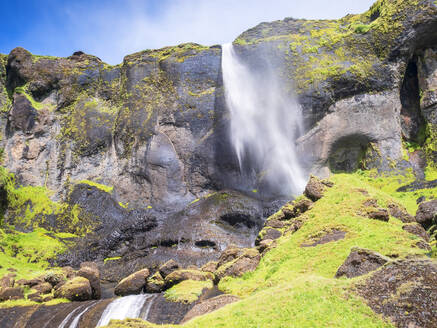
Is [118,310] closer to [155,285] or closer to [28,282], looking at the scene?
[155,285]

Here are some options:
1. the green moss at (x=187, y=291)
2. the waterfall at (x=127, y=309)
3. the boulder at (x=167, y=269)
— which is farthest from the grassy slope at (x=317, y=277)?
the boulder at (x=167, y=269)

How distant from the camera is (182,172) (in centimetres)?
3825

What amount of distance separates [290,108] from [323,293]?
1213 inches

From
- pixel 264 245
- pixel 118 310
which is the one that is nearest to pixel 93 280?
pixel 118 310

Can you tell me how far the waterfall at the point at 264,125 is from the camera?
3619cm

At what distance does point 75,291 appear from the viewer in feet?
61.1

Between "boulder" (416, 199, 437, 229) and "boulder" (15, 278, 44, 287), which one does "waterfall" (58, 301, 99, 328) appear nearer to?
"boulder" (15, 278, 44, 287)

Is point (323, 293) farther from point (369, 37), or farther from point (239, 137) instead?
point (369, 37)

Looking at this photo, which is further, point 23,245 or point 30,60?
point 30,60

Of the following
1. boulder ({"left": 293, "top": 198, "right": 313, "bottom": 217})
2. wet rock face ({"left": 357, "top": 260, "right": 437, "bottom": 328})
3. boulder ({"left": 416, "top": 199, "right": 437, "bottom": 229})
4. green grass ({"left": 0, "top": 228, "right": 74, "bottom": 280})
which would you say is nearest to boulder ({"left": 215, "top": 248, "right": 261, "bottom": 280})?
boulder ({"left": 293, "top": 198, "right": 313, "bottom": 217})

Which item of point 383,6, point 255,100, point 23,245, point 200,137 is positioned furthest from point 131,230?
point 383,6

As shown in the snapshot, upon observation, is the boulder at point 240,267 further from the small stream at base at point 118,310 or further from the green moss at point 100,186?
the green moss at point 100,186

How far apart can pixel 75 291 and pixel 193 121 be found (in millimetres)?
24952

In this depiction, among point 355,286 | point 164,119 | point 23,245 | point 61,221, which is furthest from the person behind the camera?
point 164,119
